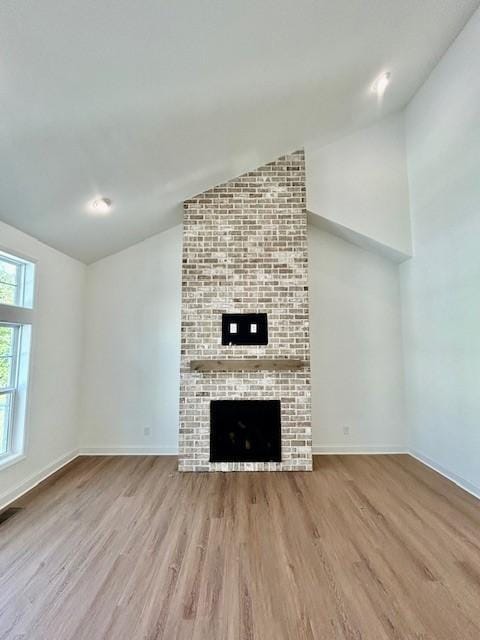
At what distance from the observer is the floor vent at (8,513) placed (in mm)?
2607

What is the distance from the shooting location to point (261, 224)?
13.0 feet

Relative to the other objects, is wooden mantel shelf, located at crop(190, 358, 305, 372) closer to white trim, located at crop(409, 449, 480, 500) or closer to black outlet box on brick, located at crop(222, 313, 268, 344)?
black outlet box on brick, located at crop(222, 313, 268, 344)

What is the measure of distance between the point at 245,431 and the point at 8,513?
2.28m

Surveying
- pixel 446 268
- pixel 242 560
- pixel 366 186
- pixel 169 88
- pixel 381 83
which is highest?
pixel 381 83

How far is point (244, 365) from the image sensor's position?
12.1 feet

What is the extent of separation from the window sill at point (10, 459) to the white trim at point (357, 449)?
3324 mm

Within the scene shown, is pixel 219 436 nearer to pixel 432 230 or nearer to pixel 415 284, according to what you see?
pixel 415 284

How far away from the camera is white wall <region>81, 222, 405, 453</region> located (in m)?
4.28

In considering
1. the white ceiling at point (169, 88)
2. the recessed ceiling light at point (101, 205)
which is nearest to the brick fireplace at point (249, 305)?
the white ceiling at point (169, 88)

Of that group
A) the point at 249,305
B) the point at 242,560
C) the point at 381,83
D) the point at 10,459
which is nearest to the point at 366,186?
the point at 381,83

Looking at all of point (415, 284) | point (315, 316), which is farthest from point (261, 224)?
point (415, 284)

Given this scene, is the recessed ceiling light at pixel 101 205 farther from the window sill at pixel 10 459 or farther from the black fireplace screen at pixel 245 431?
the window sill at pixel 10 459

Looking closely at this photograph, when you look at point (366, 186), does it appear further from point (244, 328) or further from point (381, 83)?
point (244, 328)

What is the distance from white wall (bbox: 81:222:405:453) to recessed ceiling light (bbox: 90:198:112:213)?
1181 mm
